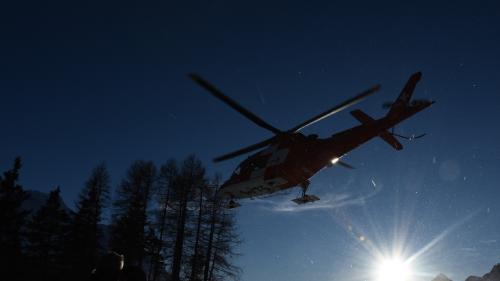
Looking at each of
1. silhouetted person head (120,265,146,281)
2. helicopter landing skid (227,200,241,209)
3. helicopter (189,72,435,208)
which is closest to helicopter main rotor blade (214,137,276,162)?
helicopter (189,72,435,208)

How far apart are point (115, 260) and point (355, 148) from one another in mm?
15805

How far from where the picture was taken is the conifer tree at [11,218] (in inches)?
1032

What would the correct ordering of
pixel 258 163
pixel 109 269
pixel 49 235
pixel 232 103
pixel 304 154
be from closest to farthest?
pixel 109 269, pixel 232 103, pixel 304 154, pixel 258 163, pixel 49 235

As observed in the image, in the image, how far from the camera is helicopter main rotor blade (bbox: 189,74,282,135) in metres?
15.6

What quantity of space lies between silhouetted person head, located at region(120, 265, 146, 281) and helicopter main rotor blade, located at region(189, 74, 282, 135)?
36.2 ft

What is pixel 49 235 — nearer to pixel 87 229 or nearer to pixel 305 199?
pixel 87 229

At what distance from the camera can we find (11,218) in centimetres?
2794

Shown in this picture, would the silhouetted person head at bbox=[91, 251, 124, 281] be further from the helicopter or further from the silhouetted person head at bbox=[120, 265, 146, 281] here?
the helicopter

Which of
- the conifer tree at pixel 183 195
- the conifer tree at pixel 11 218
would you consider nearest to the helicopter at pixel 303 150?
the conifer tree at pixel 183 195

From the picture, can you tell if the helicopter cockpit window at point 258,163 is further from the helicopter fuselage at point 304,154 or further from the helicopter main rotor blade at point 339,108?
the helicopter main rotor blade at point 339,108

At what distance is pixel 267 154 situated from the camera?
19906 mm

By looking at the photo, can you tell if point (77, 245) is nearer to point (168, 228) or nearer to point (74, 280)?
point (74, 280)

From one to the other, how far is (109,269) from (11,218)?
90.9ft

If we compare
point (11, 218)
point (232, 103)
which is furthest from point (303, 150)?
point (11, 218)
